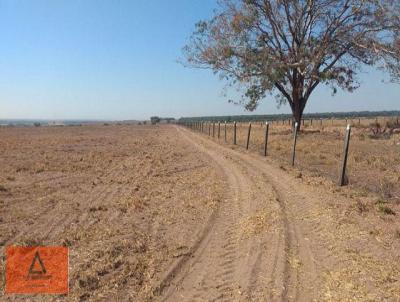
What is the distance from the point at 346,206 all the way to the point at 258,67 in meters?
27.6

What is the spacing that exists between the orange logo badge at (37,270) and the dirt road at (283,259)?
4.59ft

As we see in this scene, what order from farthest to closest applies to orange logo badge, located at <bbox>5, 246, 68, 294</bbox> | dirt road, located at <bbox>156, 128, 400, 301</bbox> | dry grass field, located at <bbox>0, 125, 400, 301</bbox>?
orange logo badge, located at <bbox>5, 246, 68, 294</bbox> → dry grass field, located at <bbox>0, 125, 400, 301</bbox> → dirt road, located at <bbox>156, 128, 400, 301</bbox>

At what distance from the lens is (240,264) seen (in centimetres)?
640

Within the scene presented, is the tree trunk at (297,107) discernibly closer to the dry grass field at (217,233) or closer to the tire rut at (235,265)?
the dry grass field at (217,233)

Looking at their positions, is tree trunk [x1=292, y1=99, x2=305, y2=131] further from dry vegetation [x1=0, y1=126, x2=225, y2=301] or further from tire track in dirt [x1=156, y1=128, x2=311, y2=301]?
tire track in dirt [x1=156, y1=128, x2=311, y2=301]

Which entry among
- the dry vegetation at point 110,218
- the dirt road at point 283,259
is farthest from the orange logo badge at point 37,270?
the dirt road at point 283,259

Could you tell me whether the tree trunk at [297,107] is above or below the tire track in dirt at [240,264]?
below

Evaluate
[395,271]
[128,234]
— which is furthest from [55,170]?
[395,271]

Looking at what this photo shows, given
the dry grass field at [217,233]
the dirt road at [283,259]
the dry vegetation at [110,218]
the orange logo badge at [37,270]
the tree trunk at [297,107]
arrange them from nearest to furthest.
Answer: the dirt road at [283,259]
the dry grass field at [217,233]
the orange logo badge at [37,270]
the dry vegetation at [110,218]
the tree trunk at [297,107]

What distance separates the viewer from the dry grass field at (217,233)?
5676 mm

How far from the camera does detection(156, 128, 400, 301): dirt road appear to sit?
5469 millimetres

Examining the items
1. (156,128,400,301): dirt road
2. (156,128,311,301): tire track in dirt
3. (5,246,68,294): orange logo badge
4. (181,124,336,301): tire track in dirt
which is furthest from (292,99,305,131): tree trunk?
(5,246,68,294): orange logo badge

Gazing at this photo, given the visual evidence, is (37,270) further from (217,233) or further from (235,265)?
(217,233)

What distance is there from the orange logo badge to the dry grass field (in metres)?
0.15
